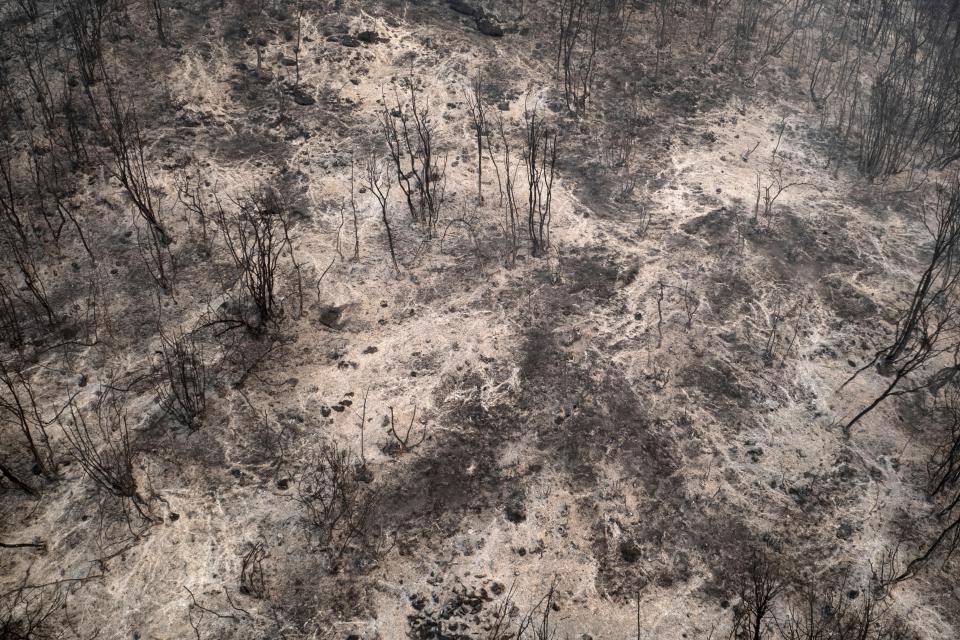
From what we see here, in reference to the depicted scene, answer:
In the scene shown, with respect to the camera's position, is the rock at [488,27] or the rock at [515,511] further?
the rock at [488,27]

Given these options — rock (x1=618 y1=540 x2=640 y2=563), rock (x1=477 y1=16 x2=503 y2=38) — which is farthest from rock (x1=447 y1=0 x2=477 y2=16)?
rock (x1=618 y1=540 x2=640 y2=563)

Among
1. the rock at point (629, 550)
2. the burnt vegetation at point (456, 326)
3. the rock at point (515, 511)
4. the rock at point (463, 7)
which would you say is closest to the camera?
the burnt vegetation at point (456, 326)

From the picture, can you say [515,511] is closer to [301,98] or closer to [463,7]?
[301,98]

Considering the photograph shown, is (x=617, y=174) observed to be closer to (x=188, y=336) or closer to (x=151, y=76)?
(x=188, y=336)

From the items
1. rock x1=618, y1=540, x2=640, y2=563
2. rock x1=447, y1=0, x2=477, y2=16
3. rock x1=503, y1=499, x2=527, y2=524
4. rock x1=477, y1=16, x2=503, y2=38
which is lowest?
rock x1=618, y1=540, x2=640, y2=563

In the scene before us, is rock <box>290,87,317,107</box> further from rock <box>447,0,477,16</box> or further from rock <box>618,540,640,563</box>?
rock <box>618,540,640,563</box>

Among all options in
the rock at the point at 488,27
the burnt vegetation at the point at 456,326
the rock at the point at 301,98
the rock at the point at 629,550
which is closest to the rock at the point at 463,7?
the burnt vegetation at the point at 456,326

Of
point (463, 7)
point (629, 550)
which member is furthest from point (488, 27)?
point (629, 550)

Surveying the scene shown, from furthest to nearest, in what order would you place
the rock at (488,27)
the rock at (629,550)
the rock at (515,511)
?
the rock at (488,27) → the rock at (515,511) → the rock at (629,550)

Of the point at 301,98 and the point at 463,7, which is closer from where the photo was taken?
the point at 301,98

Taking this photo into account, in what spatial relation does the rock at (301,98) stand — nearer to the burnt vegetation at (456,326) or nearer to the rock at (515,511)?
the burnt vegetation at (456,326)

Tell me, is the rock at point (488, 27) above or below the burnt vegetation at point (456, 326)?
above
